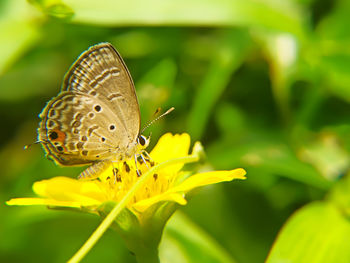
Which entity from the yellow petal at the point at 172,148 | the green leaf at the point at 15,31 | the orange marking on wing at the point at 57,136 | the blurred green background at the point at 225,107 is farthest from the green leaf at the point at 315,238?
the green leaf at the point at 15,31

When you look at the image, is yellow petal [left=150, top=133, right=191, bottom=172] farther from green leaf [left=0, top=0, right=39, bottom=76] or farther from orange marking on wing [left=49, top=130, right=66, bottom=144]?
green leaf [left=0, top=0, right=39, bottom=76]

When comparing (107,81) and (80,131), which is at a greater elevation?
(107,81)

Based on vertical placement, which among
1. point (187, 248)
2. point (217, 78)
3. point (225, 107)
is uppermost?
point (217, 78)

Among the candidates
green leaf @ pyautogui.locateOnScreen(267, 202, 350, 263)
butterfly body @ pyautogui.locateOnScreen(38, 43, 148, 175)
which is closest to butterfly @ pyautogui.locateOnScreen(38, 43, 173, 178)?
butterfly body @ pyautogui.locateOnScreen(38, 43, 148, 175)

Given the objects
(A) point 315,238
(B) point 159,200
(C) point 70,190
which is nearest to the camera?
(B) point 159,200

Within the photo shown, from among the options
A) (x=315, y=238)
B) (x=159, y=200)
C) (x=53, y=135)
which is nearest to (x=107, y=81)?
(x=53, y=135)

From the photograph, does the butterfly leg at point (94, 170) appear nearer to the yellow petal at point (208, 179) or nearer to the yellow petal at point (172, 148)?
the yellow petal at point (172, 148)

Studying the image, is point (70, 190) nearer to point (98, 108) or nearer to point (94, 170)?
point (94, 170)
